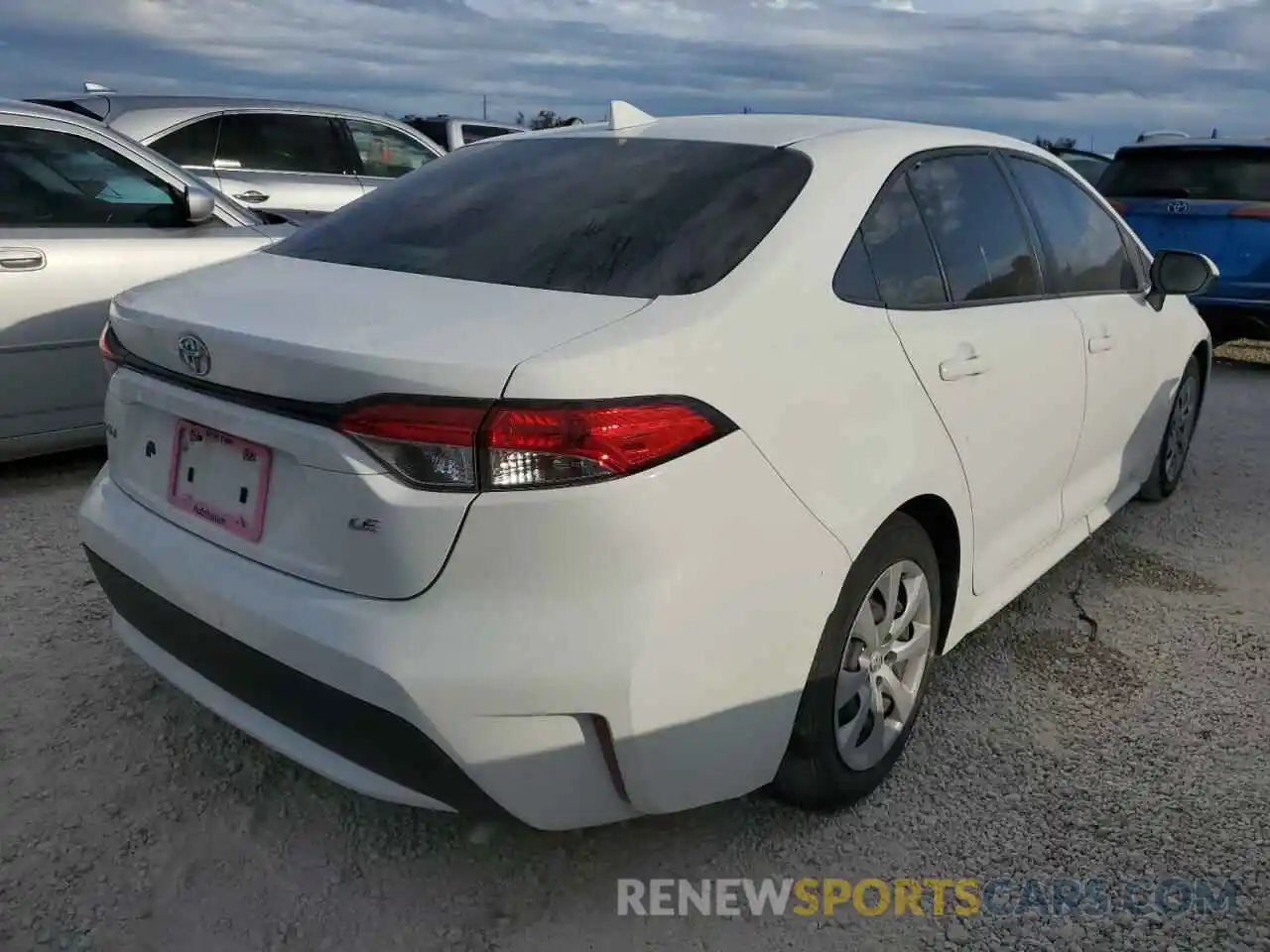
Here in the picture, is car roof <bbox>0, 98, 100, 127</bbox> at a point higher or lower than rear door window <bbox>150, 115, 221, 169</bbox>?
higher

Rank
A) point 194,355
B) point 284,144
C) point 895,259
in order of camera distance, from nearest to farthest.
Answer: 1. point 194,355
2. point 895,259
3. point 284,144

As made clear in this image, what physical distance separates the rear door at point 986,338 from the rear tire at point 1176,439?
1454 mm

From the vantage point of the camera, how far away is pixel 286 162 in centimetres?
821

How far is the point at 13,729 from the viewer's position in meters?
2.82

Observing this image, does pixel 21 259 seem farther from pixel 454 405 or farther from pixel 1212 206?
pixel 1212 206

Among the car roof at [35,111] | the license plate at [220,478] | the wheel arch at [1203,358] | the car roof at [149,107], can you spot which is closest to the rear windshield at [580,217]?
the license plate at [220,478]

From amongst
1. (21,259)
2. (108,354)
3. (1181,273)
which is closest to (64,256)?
(21,259)

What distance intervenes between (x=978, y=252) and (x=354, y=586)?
1.92 metres

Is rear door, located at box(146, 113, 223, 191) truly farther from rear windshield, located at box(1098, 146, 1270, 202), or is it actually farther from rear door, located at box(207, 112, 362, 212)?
rear windshield, located at box(1098, 146, 1270, 202)

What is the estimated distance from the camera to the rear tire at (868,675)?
232cm

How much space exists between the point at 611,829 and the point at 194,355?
135cm

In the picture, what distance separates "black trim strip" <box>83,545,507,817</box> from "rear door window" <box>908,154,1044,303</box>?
171 cm

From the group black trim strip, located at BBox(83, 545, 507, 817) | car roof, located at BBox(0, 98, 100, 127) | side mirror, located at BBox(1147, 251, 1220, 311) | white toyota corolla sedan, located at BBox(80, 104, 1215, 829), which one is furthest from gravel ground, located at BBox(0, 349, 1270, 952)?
car roof, located at BBox(0, 98, 100, 127)

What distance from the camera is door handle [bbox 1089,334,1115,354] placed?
3.46m
